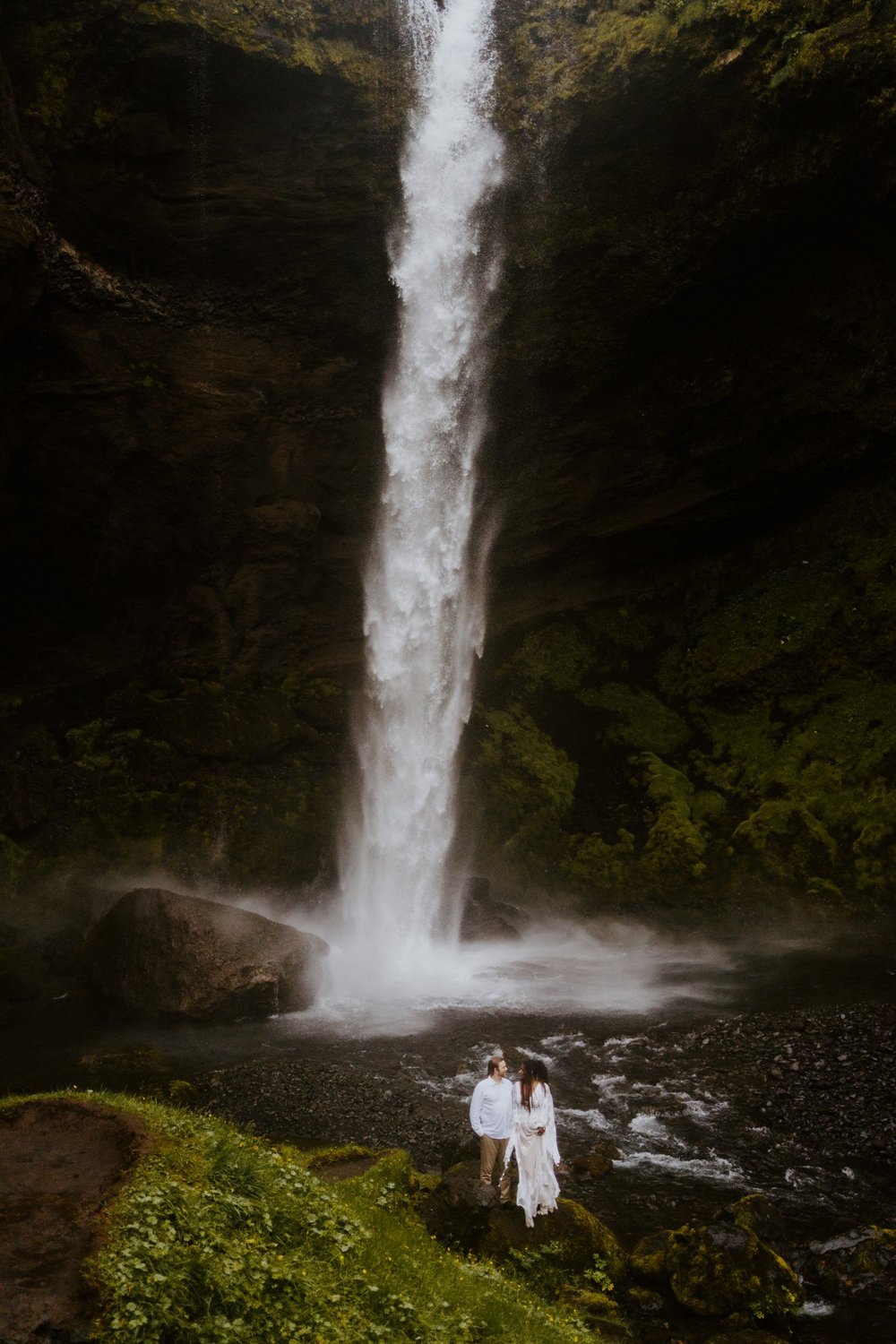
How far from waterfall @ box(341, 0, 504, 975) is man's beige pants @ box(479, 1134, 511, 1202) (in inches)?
464

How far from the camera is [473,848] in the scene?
22.9 meters

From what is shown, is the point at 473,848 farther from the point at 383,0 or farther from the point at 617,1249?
the point at 383,0

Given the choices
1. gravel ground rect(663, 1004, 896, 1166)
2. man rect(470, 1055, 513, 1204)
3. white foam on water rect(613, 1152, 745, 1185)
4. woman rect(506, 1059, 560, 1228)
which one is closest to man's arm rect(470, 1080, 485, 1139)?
man rect(470, 1055, 513, 1204)

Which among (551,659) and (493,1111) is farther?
(551,659)

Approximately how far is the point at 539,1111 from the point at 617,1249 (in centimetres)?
124

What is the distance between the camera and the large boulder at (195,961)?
14.8m

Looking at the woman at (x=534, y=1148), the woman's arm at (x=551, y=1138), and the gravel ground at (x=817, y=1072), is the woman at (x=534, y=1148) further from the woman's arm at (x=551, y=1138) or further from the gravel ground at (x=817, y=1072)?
the gravel ground at (x=817, y=1072)

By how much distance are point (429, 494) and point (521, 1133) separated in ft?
58.4

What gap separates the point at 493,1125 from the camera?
8.44m

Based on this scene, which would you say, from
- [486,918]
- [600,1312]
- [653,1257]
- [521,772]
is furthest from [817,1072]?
[521,772]

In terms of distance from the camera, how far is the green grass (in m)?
4.85

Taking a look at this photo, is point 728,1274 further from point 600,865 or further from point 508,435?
point 508,435

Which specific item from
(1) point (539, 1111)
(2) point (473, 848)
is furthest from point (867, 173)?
(1) point (539, 1111)

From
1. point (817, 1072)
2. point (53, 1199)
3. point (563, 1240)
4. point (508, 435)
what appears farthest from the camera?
point (508, 435)
